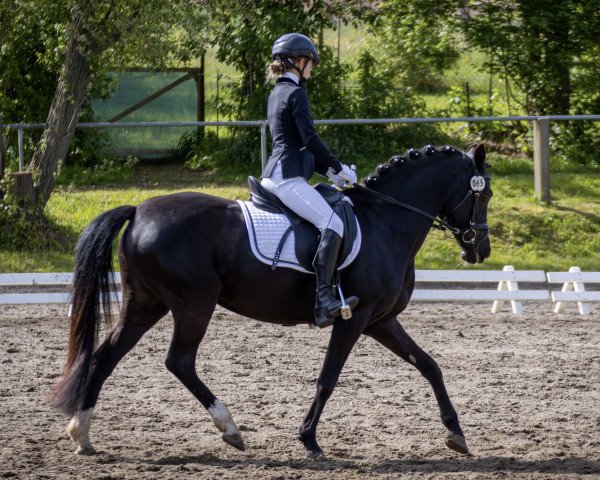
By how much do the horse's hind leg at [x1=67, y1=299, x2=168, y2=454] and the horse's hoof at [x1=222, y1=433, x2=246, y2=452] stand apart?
0.80 meters

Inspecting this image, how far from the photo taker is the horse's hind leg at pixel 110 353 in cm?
618

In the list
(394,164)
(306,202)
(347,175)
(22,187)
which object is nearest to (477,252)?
(394,164)

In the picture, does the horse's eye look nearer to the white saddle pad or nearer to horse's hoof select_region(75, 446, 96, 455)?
the white saddle pad

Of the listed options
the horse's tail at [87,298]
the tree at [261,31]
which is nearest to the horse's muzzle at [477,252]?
the horse's tail at [87,298]

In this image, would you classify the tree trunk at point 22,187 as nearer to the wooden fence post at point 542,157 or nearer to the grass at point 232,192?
the grass at point 232,192

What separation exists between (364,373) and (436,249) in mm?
5608

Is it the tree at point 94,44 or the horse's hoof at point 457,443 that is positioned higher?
the tree at point 94,44

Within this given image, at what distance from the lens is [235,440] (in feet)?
20.3

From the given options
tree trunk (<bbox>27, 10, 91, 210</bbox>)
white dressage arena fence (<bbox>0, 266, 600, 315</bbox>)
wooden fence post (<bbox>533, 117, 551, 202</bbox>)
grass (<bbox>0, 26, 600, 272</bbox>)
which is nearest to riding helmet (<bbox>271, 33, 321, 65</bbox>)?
white dressage arena fence (<bbox>0, 266, 600, 315</bbox>)

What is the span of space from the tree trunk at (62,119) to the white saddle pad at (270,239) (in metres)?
8.06

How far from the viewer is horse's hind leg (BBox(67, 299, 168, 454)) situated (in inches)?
243

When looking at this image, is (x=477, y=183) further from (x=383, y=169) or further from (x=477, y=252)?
(x=383, y=169)

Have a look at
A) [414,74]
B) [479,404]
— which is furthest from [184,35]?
[479,404]

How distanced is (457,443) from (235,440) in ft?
4.38
